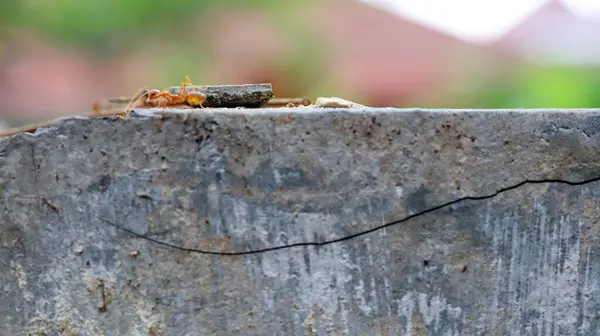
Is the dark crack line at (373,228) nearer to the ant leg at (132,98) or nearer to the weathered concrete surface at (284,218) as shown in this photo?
the weathered concrete surface at (284,218)

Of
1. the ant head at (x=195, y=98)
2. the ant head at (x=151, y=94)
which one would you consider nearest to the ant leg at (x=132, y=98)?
the ant head at (x=151, y=94)

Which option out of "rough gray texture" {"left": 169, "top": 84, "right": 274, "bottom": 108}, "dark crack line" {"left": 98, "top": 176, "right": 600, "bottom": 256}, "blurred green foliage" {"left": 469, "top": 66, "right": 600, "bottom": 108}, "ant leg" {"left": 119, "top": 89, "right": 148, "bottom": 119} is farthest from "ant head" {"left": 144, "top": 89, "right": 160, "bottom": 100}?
"blurred green foliage" {"left": 469, "top": 66, "right": 600, "bottom": 108}

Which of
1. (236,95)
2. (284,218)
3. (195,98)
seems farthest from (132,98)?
(284,218)

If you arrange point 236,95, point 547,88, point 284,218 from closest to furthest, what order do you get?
point 284,218, point 236,95, point 547,88

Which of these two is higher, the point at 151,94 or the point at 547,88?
the point at 547,88

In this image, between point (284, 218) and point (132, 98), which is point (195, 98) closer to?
point (132, 98)

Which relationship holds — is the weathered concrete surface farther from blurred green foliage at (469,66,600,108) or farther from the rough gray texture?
blurred green foliage at (469,66,600,108)
